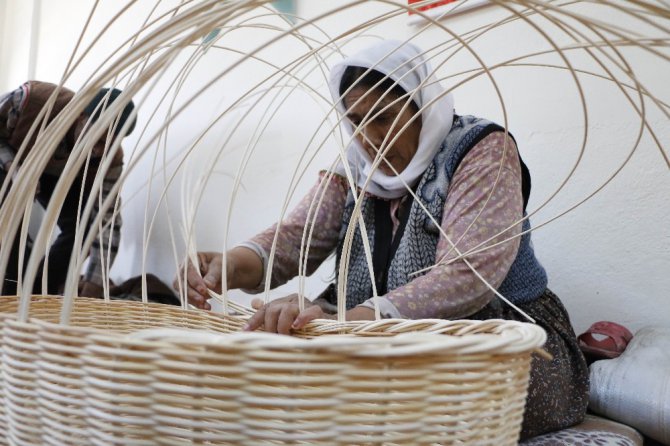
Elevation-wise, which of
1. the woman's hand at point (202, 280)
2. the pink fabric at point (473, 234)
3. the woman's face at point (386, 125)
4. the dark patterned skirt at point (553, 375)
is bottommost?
the dark patterned skirt at point (553, 375)

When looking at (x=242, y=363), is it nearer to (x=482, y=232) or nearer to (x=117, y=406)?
(x=117, y=406)

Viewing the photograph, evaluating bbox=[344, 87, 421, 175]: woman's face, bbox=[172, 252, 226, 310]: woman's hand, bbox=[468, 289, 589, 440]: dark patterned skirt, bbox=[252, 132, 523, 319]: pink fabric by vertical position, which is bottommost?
bbox=[468, 289, 589, 440]: dark patterned skirt

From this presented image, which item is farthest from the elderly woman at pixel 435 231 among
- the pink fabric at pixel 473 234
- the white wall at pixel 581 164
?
the white wall at pixel 581 164

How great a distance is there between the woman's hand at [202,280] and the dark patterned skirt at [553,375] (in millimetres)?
391

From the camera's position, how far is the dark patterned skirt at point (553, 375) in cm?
71

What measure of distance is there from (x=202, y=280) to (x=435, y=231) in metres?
0.36

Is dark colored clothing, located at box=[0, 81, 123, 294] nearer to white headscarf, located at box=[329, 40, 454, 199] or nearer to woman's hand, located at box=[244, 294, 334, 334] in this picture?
white headscarf, located at box=[329, 40, 454, 199]

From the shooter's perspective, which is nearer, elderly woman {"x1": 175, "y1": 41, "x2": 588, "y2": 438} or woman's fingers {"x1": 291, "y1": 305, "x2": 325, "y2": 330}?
woman's fingers {"x1": 291, "y1": 305, "x2": 325, "y2": 330}

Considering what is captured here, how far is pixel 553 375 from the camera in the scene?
729mm

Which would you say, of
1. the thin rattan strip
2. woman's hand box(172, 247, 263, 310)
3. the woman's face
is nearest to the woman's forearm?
woman's hand box(172, 247, 263, 310)

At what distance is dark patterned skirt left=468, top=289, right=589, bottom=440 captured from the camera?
707 mm

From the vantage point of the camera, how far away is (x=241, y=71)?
5.48ft

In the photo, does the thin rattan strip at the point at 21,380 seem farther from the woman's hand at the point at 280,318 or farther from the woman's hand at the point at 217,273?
the woman's hand at the point at 217,273

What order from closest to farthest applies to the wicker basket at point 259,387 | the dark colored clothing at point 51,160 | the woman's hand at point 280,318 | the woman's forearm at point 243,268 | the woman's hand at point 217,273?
the wicker basket at point 259,387
the woman's hand at point 280,318
the woman's hand at point 217,273
the woman's forearm at point 243,268
the dark colored clothing at point 51,160
